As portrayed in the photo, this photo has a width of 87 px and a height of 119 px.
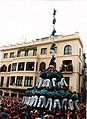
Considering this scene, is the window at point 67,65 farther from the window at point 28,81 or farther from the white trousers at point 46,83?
the white trousers at point 46,83

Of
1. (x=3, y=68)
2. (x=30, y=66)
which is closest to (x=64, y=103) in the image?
(x=30, y=66)

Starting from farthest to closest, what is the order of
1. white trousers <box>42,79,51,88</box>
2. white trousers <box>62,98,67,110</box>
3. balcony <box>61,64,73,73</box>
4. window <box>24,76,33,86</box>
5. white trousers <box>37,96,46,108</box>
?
window <box>24,76,33,86</box> → balcony <box>61,64,73,73</box> → white trousers <box>42,79,51,88</box> → white trousers <box>62,98,67,110</box> → white trousers <box>37,96,46,108</box>

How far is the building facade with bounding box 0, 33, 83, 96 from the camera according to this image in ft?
35.6

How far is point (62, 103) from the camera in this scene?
4.56 m

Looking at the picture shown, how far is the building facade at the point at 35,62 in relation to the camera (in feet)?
35.6

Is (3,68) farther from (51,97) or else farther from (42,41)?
(51,97)

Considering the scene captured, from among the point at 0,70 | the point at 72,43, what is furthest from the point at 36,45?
the point at 0,70

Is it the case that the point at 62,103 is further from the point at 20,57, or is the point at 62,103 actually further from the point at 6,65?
the point at 6,65

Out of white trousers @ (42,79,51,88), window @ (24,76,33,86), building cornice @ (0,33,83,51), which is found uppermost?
building cornice @ (0,33,83,51)

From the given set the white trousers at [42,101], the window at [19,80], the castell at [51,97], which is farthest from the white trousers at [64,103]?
the window at [19,80]

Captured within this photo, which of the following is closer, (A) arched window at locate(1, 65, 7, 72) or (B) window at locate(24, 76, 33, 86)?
(B) window at locate(24, 76, 33, 86)

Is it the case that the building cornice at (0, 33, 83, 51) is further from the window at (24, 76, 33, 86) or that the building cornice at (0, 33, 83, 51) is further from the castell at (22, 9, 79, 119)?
the castell at (22, 9, 79, 119)

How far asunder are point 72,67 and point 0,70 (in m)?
5.24

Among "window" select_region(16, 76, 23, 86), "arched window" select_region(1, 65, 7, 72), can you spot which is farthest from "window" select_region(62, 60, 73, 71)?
"arched window" select_region(1, 65, 7, 72)
